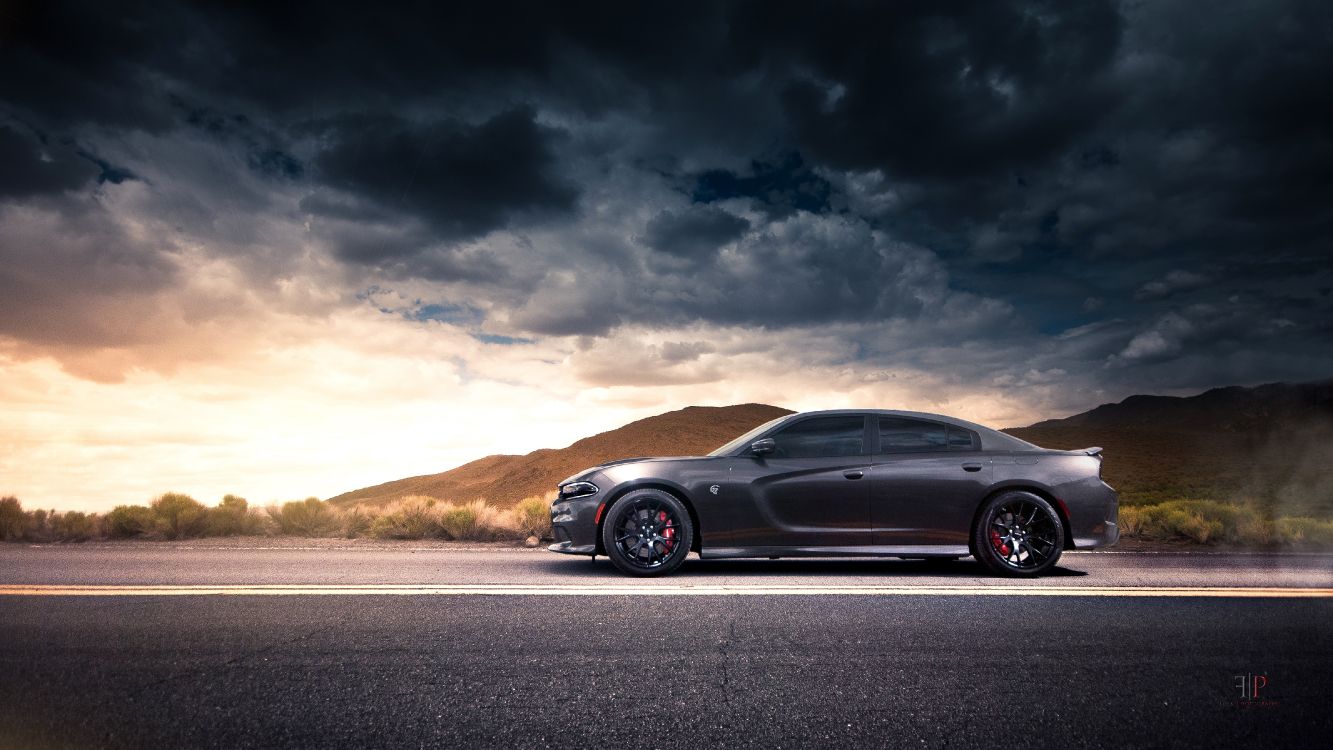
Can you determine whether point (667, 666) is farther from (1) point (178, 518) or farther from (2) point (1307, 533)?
(2) point (1307, 533)

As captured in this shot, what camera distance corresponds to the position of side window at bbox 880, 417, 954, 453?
750 cm

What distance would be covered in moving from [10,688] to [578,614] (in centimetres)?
272

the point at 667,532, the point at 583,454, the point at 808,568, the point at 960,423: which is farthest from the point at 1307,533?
the point at 583,454

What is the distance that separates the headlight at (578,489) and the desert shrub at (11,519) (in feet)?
31.9

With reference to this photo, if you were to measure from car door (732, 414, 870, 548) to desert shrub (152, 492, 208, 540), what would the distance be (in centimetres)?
962

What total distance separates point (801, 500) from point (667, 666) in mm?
3920

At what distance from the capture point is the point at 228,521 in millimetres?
12312

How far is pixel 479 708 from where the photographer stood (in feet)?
9.48

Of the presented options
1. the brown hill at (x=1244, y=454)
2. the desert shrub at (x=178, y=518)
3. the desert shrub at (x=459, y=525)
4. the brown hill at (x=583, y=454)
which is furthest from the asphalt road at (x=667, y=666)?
the brown hill at (x=583, y=454)

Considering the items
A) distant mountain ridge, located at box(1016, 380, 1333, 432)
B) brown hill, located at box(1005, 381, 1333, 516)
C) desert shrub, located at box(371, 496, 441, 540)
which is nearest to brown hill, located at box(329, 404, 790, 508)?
brown hill, located at box(1005, 381, 1333, 516)

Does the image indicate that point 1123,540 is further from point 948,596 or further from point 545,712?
point 545,712

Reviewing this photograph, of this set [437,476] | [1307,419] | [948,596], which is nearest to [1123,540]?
[948,596]

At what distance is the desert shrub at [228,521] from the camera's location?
40.0 ft

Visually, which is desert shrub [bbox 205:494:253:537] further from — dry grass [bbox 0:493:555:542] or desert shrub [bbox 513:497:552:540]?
desert shrub [bbox 513:497:552:540]
